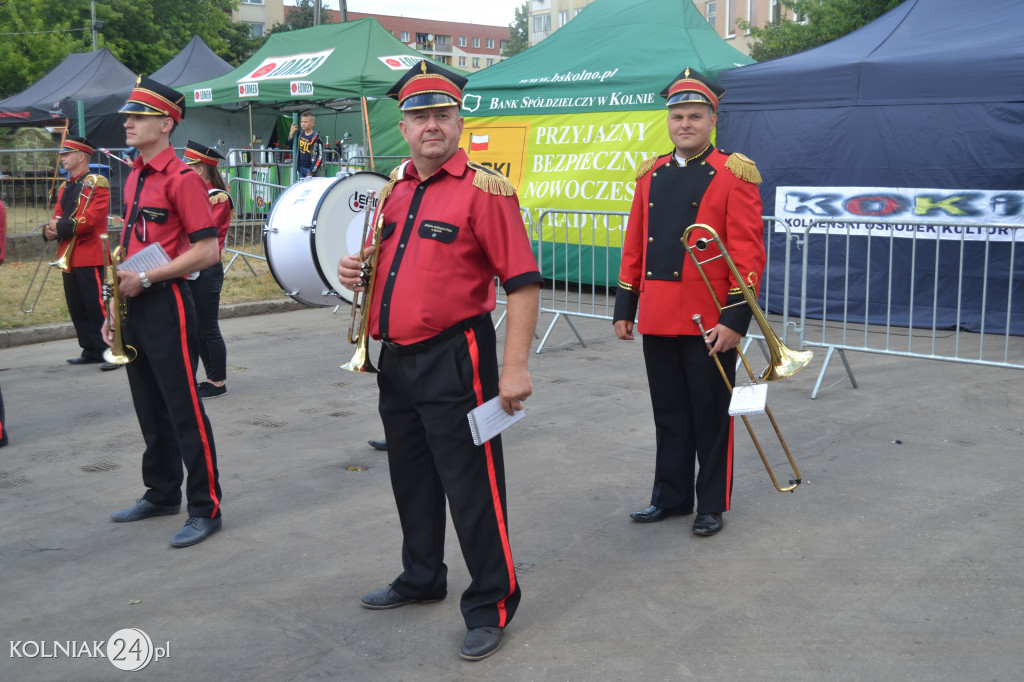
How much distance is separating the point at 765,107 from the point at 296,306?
607 cm

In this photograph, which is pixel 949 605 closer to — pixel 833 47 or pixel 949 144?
pixel 949 144

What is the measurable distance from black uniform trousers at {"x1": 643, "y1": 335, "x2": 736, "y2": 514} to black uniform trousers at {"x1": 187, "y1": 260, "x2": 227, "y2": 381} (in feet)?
13.7

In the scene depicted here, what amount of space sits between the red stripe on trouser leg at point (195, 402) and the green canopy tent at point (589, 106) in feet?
23.9

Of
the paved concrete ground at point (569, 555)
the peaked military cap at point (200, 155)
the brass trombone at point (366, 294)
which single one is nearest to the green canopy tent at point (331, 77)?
the peaked military cap at point (200, 155)

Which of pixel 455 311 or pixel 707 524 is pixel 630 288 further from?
pixel 455 311

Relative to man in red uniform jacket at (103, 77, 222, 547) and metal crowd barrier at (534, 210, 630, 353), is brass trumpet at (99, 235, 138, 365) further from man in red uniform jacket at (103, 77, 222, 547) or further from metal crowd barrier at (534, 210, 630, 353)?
metal crowd barrier at (534, 210, 630, 353)

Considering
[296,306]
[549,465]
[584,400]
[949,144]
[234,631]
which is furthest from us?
[296,306]

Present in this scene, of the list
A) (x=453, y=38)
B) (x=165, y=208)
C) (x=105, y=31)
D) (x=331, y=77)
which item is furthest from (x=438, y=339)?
(x=453, y=38)

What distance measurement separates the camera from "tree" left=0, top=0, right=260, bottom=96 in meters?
37.1

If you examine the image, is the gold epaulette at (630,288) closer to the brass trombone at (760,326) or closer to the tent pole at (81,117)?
the brass trombone at (760,326)

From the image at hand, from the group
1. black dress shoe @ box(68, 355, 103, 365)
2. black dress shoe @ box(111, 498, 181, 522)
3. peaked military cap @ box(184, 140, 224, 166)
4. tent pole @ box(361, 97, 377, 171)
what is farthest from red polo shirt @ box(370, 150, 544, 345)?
tent pole @ box(361, 97, 377, 171)

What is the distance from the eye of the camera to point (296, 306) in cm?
1273

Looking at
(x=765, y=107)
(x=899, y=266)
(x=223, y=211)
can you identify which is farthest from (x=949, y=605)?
(x=765, y=107)

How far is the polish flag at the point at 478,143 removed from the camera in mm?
14195
